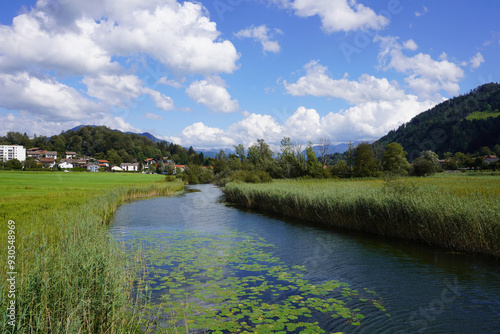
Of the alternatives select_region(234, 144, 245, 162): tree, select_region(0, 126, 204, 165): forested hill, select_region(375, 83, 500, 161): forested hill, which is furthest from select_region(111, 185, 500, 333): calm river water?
select_region(0, 126, 204, 165): forested hill

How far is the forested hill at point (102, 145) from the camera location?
15362 centimetres

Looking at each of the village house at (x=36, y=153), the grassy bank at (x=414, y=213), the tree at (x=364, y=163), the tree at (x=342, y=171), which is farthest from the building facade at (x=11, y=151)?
the grassy bank at (x=414, y=213)

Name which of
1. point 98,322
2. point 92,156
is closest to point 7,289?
point 98,322

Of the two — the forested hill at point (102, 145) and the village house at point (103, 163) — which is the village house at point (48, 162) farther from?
the forested hill at point (102, 145)

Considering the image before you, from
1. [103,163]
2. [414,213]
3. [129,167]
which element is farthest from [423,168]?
[103,163]

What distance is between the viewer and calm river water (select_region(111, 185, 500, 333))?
6.85m

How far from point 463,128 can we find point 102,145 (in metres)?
171

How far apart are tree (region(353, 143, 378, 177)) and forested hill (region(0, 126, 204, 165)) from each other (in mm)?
99707

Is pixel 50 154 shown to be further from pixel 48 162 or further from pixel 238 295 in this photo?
pixel 238 295

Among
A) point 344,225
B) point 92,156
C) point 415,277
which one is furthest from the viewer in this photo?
point 92,156

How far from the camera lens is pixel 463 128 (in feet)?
406

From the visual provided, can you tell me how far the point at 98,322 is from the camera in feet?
16.1

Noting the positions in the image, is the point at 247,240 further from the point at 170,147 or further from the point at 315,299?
the point at 170,147

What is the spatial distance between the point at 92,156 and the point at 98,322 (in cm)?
17508
